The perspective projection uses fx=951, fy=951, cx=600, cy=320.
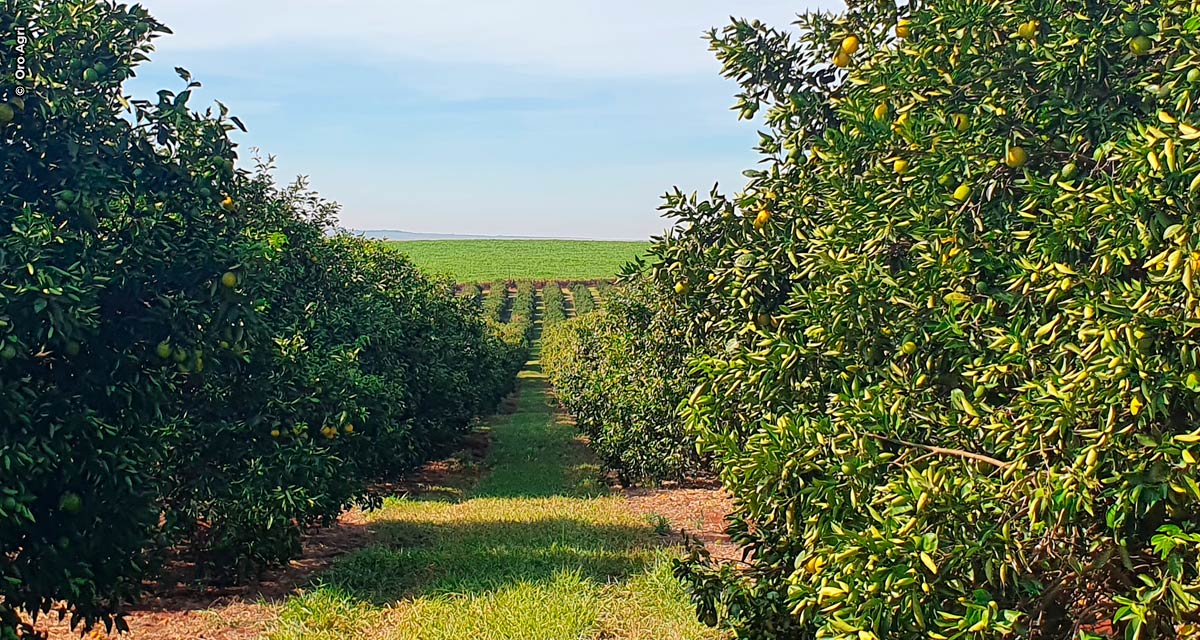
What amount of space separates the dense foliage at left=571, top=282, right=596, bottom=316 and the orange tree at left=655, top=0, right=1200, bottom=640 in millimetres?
48808

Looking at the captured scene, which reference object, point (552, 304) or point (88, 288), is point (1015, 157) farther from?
point (552, 304)

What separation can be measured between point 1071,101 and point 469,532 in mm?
7613

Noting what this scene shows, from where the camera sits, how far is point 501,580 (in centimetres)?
729

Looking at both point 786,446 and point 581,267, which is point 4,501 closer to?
point 786,446

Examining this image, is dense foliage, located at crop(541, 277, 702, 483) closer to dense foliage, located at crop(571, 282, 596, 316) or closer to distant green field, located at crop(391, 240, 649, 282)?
dense foliage, located at crop(571, 282, 596, 316)

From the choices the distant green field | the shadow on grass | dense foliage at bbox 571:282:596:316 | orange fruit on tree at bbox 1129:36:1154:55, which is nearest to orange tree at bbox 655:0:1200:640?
orange fruit on tree at bbox 1129:36:1154:55

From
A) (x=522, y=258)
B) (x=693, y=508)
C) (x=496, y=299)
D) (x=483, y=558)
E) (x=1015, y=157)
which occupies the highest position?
(x=1015, y=157)

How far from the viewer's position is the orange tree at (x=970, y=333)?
2703mm

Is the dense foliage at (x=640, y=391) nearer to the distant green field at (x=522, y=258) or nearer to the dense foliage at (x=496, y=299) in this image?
the dense foliage at (x=496, y=299)

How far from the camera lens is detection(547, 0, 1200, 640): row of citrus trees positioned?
106 inches

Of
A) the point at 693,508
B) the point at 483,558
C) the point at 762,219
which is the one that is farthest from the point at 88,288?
the point at 693,508

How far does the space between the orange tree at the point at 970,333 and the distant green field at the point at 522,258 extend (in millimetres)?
57370

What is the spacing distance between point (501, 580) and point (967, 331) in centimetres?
477

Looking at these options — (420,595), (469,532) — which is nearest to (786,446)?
(420,595)
